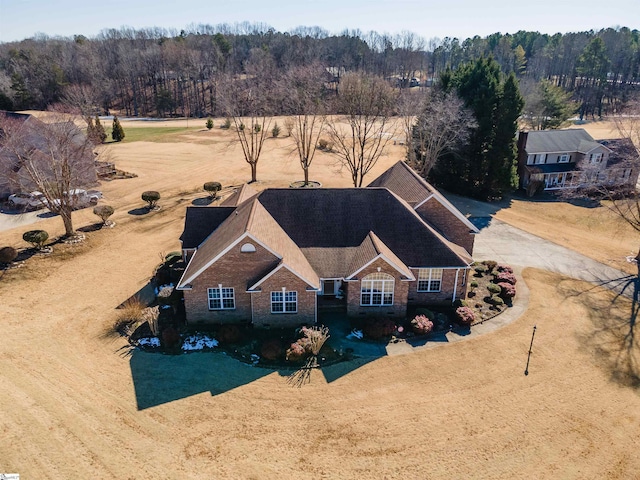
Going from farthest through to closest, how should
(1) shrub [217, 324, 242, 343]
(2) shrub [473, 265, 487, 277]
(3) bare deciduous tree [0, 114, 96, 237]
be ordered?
(3) bare deciduous tree [0, 114, 96, 237] < (2) shrub [473, 265, 487, 277] < (1) shrub [217, 324, 242, 343]

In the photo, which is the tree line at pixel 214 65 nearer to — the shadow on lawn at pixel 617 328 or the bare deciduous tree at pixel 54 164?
the bare deciduous tree at pixel 54 164

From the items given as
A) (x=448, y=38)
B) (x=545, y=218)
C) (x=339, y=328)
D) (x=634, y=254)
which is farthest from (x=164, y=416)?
(x=448, y=38)

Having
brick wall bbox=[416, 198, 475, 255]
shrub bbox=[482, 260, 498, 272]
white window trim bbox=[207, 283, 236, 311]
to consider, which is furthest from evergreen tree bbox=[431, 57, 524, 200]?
white window trim bbox=[207, 283, 236, 311]

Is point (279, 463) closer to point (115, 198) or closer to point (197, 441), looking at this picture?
point (197, 441)

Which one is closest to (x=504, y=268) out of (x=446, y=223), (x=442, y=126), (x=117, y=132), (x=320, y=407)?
(x=446, y=223)

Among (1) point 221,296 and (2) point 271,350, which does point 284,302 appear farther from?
(1) point 221,296

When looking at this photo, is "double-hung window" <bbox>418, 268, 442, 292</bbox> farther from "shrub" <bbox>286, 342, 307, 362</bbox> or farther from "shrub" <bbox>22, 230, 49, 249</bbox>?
"shrub" <bbox>22, 230, 49, 249</bbox>
